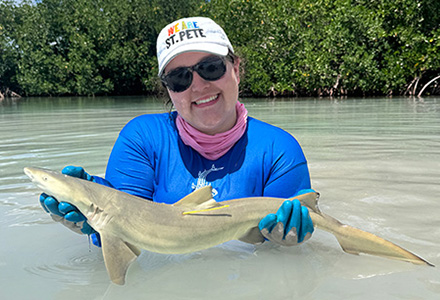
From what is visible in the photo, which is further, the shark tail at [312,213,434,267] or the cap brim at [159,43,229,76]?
the cap brim at [159,43,229,76]

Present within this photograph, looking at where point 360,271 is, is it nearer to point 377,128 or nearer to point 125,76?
point 377,128

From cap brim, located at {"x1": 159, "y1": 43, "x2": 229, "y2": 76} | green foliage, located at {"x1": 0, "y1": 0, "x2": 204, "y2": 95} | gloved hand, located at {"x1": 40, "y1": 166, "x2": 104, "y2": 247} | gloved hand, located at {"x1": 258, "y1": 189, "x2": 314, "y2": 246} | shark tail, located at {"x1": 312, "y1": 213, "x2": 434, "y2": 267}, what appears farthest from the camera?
green foliage, located at {"x1": 0, "y1": 0, "x2": 204, "y2": 95}

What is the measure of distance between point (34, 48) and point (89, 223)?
38.5 m

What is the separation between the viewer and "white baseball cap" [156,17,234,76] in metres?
2.55

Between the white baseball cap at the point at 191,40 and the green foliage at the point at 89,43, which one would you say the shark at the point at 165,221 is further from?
the green foliage at the point at 89,43

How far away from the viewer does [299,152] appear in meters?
2.78

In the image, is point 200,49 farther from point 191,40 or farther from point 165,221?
point 165,221

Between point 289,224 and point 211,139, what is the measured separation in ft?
2.58

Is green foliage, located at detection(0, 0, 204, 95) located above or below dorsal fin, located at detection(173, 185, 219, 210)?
above

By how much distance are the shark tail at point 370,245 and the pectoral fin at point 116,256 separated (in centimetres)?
113

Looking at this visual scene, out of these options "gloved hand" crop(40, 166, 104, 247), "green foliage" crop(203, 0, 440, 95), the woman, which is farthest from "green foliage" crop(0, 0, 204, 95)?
"gloved hand" crop(40, 166, 104, 247)

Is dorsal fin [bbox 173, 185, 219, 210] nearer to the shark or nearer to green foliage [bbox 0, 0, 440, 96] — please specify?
the shark

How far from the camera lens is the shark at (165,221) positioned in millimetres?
2076

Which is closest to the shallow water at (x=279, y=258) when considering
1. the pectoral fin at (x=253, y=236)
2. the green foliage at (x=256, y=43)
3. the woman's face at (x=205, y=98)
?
the pectoral fin at (x=253, y=236)
